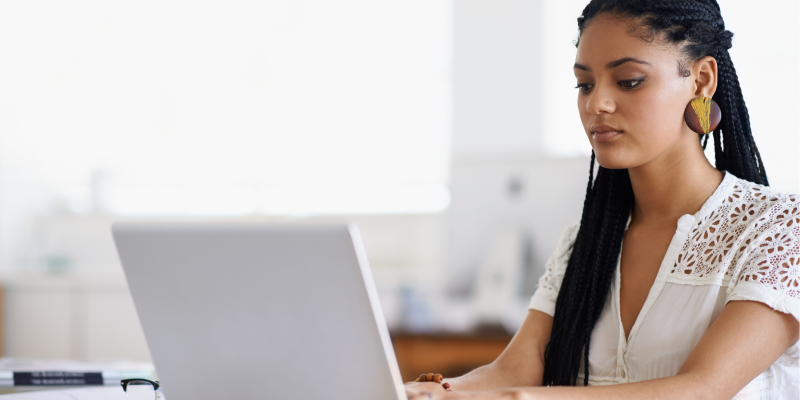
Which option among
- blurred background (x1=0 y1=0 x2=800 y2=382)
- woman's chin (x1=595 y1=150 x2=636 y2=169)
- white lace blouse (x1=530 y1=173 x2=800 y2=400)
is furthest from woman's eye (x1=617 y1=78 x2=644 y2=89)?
blurred background (x1=0 y1=0 x2=800 y2=382)

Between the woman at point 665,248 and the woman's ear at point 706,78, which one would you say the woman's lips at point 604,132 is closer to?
the woman at point 665,248

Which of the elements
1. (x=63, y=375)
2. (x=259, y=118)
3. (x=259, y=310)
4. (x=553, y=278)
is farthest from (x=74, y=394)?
(x=259, y=118)

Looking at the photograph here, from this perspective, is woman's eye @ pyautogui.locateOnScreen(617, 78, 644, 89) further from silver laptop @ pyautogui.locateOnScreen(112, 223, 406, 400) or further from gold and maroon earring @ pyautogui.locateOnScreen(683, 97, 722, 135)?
silver laptop @ pyautogui.locateOnScreen(112, 223, 406, 400)

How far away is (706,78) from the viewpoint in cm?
120

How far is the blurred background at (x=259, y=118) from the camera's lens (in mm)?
3395

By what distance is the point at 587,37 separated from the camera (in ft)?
3.99

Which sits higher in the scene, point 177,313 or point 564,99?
point 564,99

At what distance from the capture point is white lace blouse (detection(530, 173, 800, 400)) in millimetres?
1041

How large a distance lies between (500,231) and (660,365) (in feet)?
3.68

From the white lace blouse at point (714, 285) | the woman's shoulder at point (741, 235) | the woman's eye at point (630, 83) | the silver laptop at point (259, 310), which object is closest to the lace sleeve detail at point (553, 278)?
the white lace blouse at point (714, 285)

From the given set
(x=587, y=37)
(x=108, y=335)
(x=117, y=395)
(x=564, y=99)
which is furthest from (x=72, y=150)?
(x=587, y=37)

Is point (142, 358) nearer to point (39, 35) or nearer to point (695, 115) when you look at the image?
point (39, 35)

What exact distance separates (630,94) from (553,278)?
41cm

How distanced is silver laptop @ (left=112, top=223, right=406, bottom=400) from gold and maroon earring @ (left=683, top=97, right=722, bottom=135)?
691 millimetres
